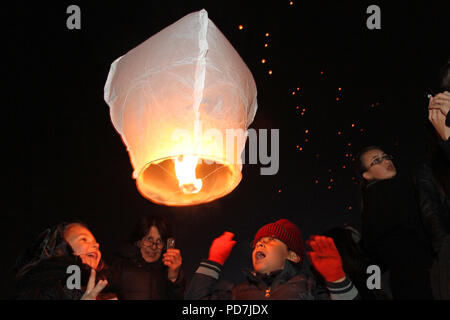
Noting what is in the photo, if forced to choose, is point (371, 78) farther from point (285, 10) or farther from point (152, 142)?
point (152, 142)

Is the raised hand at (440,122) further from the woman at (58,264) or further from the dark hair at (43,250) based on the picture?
the dark hair at (43,250)

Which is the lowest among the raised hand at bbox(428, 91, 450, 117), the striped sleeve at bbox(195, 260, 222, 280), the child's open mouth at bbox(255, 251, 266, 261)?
the striped sleeve at bbox(195, 260, 222, 280)

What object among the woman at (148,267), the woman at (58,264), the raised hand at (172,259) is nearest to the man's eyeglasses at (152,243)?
the woman at (148,267)

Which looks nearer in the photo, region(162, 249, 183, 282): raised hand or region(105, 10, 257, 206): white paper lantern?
region(105, 10, 257, 206): white paper lantern

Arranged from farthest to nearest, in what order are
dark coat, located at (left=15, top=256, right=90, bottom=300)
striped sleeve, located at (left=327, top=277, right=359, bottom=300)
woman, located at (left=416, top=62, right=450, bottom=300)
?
dark coat, located at (left=15, top=256, right=90, bottom=300)
striped sleeve, located at (left=327, top=277, right=359, bottom=300)
woman, located at (left=416, top=62, right=450, bottom=300)

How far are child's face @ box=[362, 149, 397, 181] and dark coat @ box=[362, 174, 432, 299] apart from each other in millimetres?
50

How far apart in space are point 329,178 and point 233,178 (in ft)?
6.70

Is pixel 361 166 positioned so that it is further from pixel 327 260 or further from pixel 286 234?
pixel 327 260

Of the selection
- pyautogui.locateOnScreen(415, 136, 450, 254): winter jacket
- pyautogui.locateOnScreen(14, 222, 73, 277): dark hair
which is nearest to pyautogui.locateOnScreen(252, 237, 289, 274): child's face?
pyautogui.locateOnScreen(415, 136, 450, 254): winter jacket

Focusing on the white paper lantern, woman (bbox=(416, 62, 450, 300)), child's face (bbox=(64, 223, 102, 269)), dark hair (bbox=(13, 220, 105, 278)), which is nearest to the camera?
the white paper lantern

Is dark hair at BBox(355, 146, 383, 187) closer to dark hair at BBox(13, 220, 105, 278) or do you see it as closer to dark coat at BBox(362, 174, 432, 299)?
dark coat at BBox(362, 174, 432, 299)

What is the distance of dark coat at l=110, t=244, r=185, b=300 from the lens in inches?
136

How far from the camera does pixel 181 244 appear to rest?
4.48m

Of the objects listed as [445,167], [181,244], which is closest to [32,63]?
[181,244]
